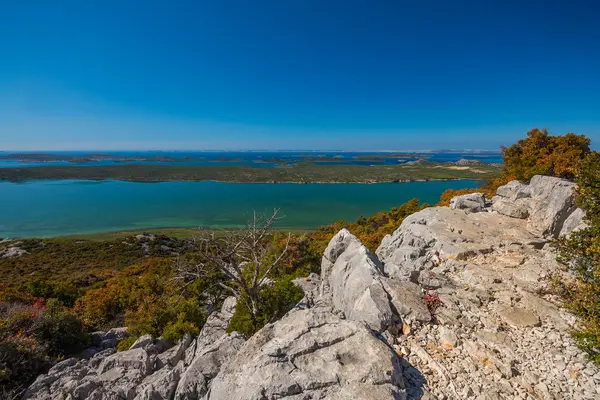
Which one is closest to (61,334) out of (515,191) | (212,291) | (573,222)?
(212,291)

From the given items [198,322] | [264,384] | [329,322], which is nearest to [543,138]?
[329,322]

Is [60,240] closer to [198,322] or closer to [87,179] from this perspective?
[198,322]

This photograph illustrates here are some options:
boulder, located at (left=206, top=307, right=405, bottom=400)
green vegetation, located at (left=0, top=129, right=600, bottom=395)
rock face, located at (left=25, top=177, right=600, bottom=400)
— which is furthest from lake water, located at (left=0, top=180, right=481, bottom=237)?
boulder, located at (left=206, top=307, right=405, bottom=400)

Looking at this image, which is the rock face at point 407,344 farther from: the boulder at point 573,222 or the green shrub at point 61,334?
the green shrub at point 61,334

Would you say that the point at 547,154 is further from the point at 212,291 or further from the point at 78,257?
the point at 78,257

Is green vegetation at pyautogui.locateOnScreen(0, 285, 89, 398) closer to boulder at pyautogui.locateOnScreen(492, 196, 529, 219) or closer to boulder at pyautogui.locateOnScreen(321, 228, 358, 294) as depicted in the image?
boulder at pyautogui.locateOnScreen(321, 228, 358, 294)

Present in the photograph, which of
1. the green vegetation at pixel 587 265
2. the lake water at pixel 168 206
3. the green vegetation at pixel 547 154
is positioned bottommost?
the lake water at pixel 168 206

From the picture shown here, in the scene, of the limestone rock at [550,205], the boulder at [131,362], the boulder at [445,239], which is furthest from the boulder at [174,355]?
the limestone rock at [550,205]
